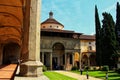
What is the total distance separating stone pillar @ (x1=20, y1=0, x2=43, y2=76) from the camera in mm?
4887

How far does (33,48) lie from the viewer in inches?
203

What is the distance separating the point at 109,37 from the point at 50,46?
443 inches

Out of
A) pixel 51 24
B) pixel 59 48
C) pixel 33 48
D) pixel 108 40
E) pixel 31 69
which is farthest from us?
pixel 51 24

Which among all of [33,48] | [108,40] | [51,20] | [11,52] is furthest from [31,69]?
[51,20]

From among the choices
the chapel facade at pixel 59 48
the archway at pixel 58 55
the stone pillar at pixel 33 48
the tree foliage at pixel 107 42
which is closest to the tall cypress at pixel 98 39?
the tree foliage at pixel 107 42

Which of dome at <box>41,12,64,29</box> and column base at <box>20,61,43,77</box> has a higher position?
dome at <box>41,12,64,29</box>

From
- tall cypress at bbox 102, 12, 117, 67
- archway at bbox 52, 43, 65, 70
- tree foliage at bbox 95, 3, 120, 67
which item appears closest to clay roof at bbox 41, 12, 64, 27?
archway at bbox 52, 43, 65, 70

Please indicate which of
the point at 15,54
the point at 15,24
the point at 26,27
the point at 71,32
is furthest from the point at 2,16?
the point at 71,32

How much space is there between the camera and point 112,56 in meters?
37.3

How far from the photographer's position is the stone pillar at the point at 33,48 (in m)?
4.89

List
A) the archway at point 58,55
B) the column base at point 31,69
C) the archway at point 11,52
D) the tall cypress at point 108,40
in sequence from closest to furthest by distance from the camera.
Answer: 1. the column base at point 31,69
2. the archway at point 11,52
3. the tall cypress at point 108,40
4. the archway at point 58,55

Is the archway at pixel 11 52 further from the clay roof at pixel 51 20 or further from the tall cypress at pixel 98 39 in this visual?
the tall cypress at pixel 98 39

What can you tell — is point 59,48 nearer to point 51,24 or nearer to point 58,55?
point 58,55

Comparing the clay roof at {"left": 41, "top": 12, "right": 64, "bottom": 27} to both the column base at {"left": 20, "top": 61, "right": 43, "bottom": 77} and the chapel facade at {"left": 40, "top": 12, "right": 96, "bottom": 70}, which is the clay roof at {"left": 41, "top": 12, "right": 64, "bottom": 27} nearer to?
the chapel facade at {"left": 40, "top": 12, "right": 96, "bottom": 70}
